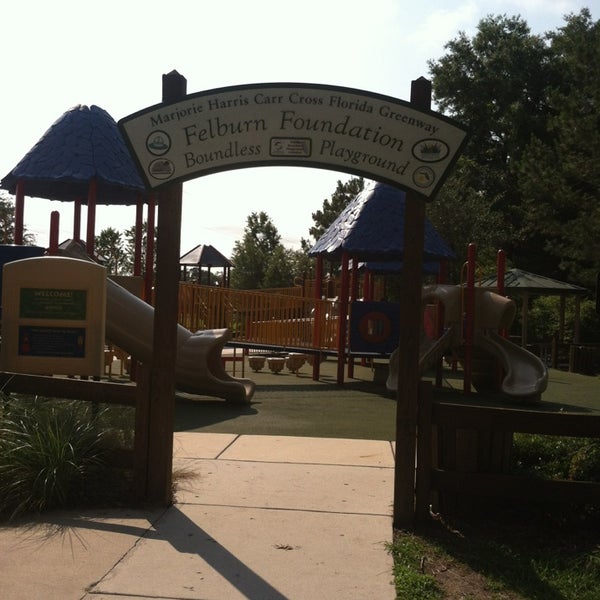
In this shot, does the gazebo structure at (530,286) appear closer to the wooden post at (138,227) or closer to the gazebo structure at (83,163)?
the wooden post at (138,227)

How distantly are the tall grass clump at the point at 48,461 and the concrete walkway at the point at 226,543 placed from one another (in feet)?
0.69

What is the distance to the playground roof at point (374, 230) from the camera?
55.4ft

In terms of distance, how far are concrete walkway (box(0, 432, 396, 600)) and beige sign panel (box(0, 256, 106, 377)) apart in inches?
55.4

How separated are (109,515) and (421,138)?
3.50 meters

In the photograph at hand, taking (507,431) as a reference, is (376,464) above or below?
below

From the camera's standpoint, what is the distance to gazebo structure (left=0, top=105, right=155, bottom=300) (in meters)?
14.6

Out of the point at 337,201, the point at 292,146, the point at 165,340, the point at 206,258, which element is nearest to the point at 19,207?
the point at 165,340

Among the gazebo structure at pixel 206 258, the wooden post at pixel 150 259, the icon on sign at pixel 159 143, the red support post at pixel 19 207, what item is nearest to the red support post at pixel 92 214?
the wooden post at pixel 150 259

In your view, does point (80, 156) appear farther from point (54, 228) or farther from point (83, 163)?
point (54, 228)

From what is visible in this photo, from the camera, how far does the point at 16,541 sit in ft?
16.9

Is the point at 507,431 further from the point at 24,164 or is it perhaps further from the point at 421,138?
the point at 24,164

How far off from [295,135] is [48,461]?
3.00 metres

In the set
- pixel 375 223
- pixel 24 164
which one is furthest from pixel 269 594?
pixel 375 223

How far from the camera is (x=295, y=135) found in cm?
610
